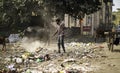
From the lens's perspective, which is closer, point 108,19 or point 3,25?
point 3,25

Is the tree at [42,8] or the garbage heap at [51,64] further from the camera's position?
the tree at [42,8]

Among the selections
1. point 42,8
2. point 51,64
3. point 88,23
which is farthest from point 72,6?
point 88,23

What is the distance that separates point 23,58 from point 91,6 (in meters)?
15.1

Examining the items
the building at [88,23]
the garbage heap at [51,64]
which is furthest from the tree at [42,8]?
the garbage heap at [51,64]

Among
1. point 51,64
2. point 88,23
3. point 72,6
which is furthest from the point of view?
point 88,23

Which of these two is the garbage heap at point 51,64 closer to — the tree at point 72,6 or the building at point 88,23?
the tree at point 72,6

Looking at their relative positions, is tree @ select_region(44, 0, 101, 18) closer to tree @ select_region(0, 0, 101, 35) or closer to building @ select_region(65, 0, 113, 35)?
tree @ select_region(0, 0, 101, 35)

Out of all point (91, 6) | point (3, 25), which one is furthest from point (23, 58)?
point (3, 25)

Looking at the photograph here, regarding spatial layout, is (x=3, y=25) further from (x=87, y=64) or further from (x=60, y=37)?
(x=87, y=64)

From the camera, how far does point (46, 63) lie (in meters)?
14.2

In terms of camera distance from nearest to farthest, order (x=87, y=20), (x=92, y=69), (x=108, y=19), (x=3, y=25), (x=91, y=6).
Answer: (x=92, y=69) < (x=91, y=6) < (x=3, y=25) < (x=87, y=20) < (x=108, y=19)

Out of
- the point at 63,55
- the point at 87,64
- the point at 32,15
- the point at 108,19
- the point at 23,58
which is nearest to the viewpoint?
the point at 87,64

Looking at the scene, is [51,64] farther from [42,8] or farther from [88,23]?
[88,23]

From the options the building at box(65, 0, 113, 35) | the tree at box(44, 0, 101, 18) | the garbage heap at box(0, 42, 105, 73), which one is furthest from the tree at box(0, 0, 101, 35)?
the garbage heap at box(0, 42, 105, 73)
